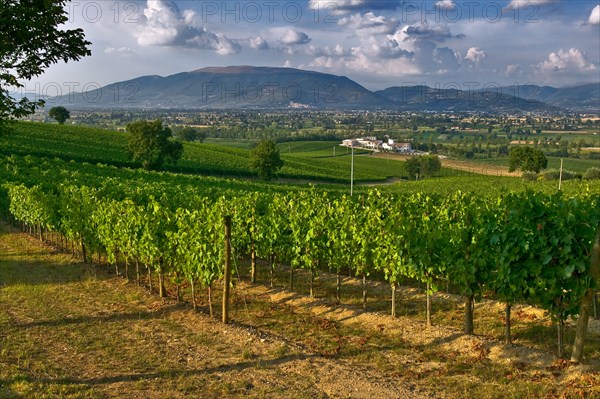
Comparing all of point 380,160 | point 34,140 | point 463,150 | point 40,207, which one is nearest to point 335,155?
point 380,160

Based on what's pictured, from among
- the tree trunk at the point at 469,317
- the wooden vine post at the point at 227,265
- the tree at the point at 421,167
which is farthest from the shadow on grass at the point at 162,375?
the tree at the point at 421,167

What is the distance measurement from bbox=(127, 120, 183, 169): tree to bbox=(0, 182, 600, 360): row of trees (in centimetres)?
4346

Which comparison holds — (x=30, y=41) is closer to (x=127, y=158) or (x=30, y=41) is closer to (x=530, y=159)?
(x=127, y=158)

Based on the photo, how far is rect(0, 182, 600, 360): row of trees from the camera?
9508 mm

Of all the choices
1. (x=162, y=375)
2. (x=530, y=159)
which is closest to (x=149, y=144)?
(x=162, y=375)

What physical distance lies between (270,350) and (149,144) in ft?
183

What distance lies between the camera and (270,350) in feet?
34.4

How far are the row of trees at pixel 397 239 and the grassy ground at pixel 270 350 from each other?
901mm

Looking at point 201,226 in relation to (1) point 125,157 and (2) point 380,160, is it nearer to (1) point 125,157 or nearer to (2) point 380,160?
(1) point 125,157

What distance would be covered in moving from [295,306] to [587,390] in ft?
24.8

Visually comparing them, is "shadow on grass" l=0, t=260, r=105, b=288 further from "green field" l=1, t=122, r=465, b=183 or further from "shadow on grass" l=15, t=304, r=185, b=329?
"green field" l=1, t=122, r=465, b=183

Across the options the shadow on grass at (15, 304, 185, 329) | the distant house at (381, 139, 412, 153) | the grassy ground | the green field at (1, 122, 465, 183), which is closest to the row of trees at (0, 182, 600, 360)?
the grassy ground

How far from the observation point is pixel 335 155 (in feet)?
376

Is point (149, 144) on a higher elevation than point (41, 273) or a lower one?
higher
